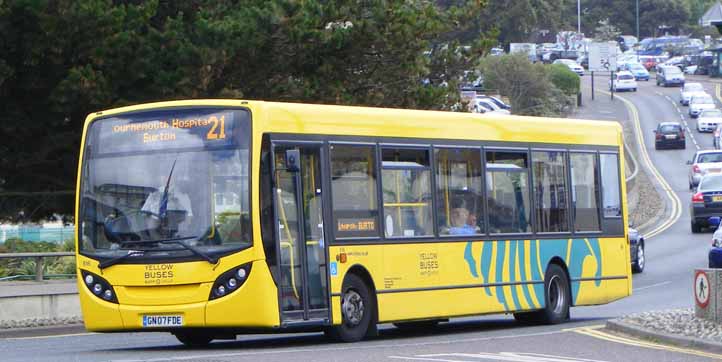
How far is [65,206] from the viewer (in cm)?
2939

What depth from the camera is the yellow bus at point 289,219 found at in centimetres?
1530

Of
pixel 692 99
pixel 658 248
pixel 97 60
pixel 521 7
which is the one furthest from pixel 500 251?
pixel 521 7

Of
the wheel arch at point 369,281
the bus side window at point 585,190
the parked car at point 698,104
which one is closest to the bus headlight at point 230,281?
the wheel arch at point 369,281

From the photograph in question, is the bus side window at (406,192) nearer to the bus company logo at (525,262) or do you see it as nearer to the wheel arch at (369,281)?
the wheel arch at (369,281)

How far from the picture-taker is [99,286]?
15.8 m

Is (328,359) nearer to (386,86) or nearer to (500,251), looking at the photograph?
(500,251)

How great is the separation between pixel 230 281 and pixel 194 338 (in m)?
1.96

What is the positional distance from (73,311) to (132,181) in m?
8.49

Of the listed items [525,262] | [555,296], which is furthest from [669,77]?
[525,262]

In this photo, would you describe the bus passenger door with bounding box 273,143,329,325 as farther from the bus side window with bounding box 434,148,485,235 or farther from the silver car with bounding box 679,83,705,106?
the silver car with bounding box 679,83,705,106

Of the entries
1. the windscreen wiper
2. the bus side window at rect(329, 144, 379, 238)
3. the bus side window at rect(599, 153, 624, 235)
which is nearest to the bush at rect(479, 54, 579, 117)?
the bus side window at rect(599, 153, 624, 235)

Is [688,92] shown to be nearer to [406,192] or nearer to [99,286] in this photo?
[406,192]

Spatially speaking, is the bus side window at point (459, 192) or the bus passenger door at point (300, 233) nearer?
the bus passenger door at point (300, 233)

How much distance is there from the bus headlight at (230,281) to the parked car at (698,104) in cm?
7870
